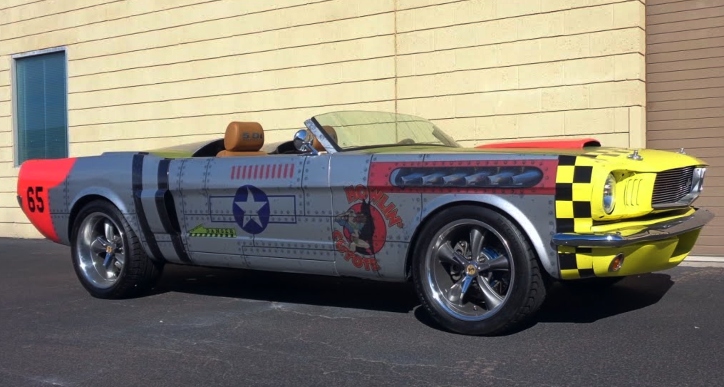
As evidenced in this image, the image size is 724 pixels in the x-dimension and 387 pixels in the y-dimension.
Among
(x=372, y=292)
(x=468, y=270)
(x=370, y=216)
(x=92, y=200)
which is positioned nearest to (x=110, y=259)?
(x=92, y=200)

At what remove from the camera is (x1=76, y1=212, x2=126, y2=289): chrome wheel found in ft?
22.0

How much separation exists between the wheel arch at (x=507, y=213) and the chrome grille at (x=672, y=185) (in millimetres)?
761

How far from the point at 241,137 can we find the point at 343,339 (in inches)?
86.6

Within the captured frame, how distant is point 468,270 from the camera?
494 cm

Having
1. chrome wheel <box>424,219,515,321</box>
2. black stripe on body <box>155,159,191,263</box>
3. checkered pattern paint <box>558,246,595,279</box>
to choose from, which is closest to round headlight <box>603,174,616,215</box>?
checkered pattern paint <box>558,246,595,279</box>

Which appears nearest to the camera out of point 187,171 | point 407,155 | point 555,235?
point 555,235

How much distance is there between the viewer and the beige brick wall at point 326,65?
8.10m

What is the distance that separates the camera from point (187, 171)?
618cm

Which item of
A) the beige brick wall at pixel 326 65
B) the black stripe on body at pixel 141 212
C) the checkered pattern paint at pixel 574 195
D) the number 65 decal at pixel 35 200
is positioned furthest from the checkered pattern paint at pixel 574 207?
the number 65 decal at pixel 35 200

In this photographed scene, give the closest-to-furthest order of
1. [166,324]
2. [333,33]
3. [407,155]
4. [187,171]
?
[407,155], [166,324], [187,171], [333,33]

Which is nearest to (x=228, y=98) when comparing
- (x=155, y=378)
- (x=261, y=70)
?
(x=261, y=70)

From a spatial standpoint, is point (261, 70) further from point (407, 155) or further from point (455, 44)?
point (407, 155)

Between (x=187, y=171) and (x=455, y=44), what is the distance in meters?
3.82

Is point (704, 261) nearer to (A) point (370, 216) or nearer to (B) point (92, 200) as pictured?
(A) point (370, 216)
